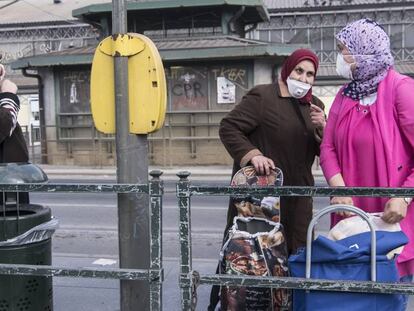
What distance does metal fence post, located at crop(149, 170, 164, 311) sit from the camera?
2641 mm

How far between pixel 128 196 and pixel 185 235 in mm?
788

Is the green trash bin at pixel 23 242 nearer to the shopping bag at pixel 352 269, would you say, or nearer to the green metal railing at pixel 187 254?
the green metal railing at pixel 187 254

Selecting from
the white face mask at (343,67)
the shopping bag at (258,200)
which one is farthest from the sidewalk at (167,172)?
the white face mask at (343,67)

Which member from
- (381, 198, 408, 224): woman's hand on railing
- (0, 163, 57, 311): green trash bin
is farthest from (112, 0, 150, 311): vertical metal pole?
(381, 198, 408, 224): woman's hand on railing

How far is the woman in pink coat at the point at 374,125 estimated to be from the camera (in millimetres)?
2740

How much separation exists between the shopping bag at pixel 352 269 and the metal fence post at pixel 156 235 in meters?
0.68

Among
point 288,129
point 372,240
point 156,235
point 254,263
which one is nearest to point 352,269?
point 372,240

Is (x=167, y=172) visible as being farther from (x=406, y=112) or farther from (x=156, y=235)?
(x=406, y=112)

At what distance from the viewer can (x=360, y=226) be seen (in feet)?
8.56

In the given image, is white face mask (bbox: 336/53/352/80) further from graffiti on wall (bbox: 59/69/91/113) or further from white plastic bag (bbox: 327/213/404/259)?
graffiti on wall (bbox: 59/69/91/113)

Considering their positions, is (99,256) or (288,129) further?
(99,256)

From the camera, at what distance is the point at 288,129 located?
3436mm

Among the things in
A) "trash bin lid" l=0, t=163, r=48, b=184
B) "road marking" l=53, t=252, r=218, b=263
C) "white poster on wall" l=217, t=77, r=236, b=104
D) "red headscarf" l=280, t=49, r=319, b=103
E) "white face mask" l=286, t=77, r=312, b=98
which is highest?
"white poster on wall" l=217, t=77, r=236, b=104

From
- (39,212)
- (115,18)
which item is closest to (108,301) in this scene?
(39,212)
